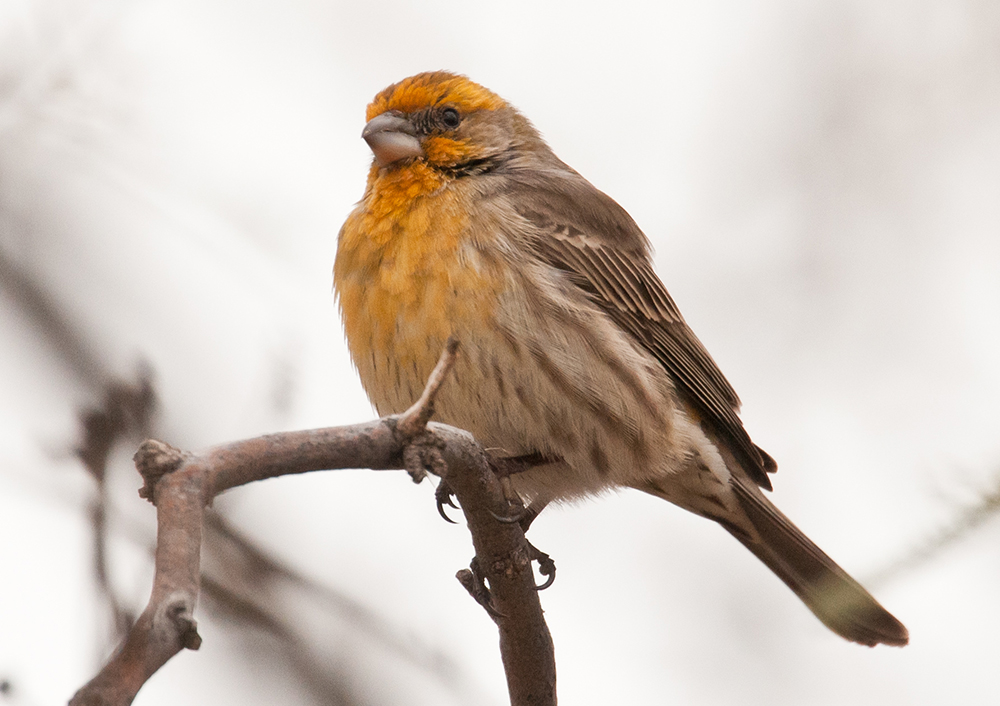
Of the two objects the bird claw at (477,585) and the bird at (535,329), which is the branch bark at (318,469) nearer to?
the bird claw at (477,585)

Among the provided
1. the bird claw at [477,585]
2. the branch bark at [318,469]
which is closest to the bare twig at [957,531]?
the branch bark at [318,469]

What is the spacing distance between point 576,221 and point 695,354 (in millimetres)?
983

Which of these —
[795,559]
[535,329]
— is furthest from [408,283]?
[795,559]

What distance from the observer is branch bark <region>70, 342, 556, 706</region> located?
167 centimetres

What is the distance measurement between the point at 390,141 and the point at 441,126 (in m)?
0.37

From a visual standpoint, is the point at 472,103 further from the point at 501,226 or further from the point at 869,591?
the point at 869,591

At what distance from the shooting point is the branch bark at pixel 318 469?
167cm

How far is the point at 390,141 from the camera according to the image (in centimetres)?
557

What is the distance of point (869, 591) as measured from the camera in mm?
1854

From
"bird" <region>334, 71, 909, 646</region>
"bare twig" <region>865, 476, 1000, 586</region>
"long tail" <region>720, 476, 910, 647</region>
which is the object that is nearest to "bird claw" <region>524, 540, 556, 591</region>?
"bird" <region>334, 71, 909, 646</region>

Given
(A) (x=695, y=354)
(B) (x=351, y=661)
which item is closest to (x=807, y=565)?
(A) (x=695, y=354)

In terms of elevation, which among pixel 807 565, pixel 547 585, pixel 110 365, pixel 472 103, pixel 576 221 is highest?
pixel 472 103

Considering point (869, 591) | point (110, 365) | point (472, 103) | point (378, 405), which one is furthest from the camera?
point (472, 103)

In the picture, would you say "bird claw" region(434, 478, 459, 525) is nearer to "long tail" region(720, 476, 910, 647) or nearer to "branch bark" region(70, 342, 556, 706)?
"branch bark" region(70, 342, 556, 706)
